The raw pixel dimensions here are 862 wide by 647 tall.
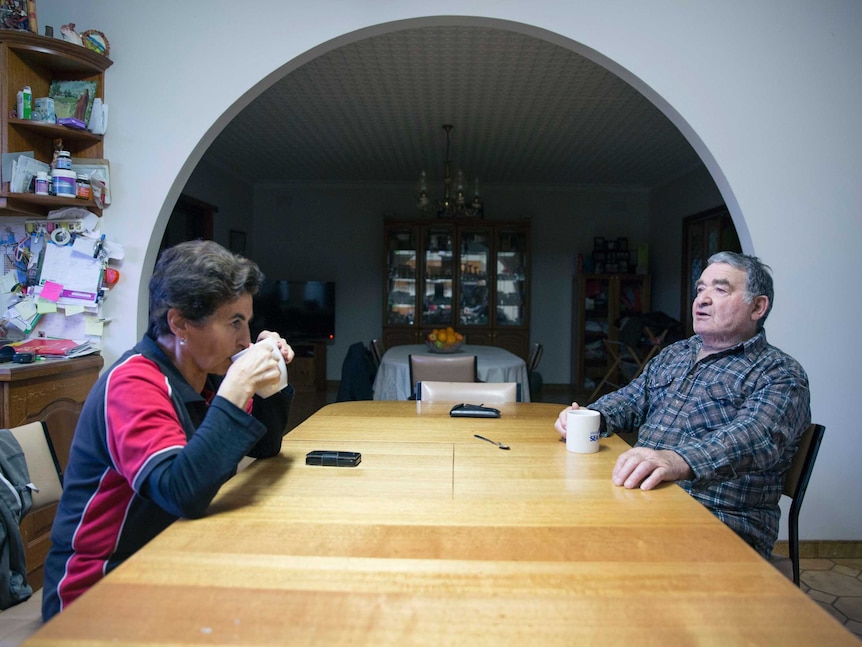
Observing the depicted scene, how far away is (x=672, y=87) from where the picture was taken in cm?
263

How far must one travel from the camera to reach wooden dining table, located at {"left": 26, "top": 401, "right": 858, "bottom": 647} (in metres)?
0.71

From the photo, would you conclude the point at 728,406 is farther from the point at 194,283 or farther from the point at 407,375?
the point at 407,375

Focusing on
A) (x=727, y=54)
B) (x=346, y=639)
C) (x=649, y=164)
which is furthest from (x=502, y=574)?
(x=649, y=164)

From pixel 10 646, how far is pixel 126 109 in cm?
218

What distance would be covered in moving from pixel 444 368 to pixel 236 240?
470 centimetres

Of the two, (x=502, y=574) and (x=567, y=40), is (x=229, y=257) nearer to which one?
(x=502, y=574)

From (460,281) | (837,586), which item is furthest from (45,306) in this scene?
(460,281)

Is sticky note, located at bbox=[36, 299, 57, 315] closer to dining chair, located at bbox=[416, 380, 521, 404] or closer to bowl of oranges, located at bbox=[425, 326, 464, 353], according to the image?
dining chair, located at bbox=[416, 380, 521, 404]

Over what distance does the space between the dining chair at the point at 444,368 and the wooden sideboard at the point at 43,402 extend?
172cm

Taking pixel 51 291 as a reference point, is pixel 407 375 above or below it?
below

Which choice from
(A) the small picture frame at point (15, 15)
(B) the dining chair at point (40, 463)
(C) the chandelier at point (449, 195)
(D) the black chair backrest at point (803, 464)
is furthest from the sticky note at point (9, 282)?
(C) the chandelier at point (449, 195)

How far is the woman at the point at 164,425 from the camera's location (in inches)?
40.9

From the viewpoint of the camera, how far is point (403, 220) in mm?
7742

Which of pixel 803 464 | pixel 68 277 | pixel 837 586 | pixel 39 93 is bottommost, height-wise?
pixel 837 586
